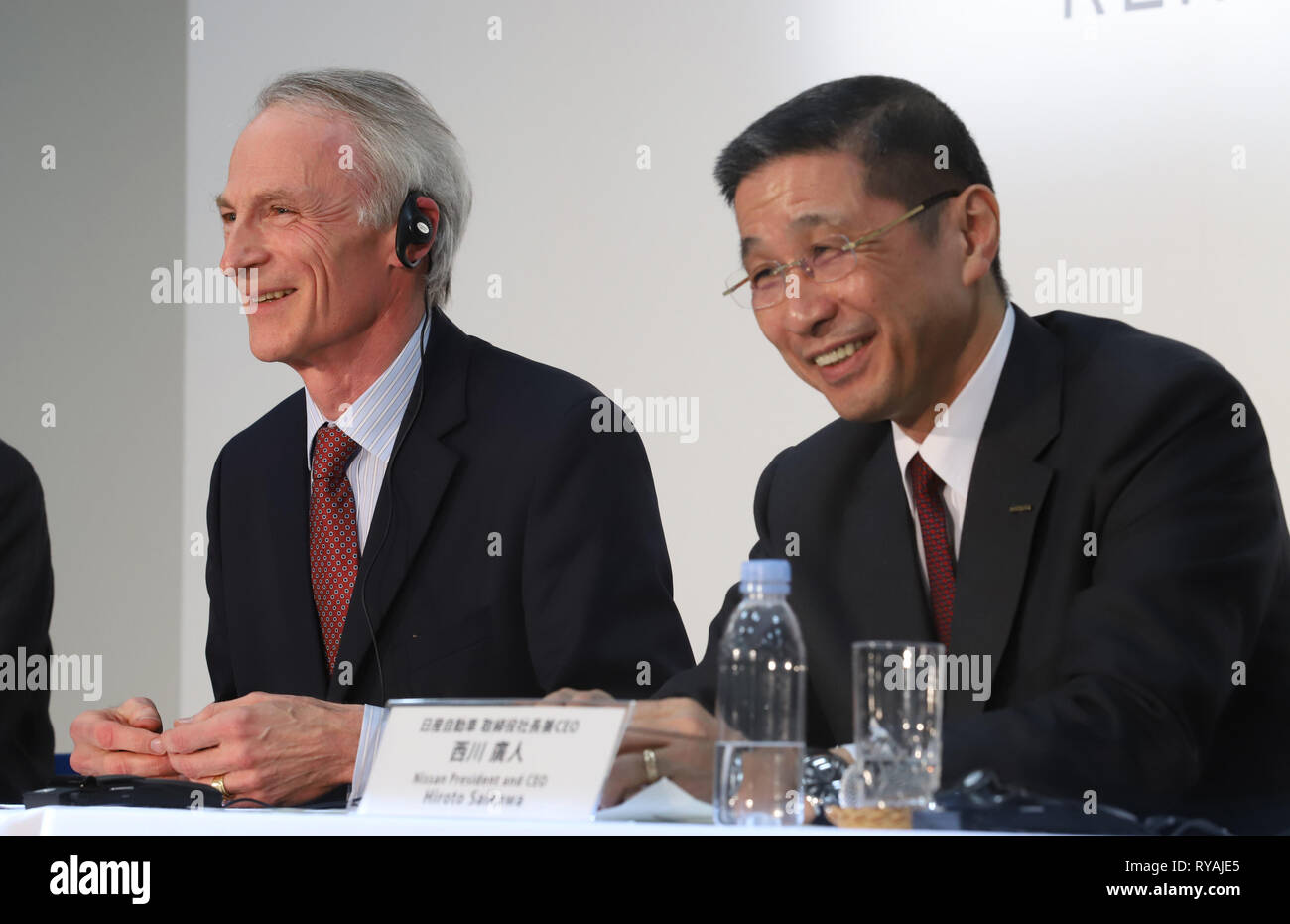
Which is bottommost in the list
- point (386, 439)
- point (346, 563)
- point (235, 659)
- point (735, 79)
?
point (235, 659)

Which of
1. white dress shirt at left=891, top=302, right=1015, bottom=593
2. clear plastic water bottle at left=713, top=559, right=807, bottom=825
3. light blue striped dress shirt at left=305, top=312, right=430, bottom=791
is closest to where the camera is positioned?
clear plastic water bottle at left=713, top=559, right=807, bottom=825

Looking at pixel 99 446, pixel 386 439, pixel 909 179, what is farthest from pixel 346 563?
pixel 99 446

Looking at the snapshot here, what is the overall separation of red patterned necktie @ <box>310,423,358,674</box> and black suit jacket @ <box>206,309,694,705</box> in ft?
0.07

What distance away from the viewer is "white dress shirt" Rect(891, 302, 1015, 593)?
2.14 meters

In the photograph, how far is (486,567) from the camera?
8.21ft

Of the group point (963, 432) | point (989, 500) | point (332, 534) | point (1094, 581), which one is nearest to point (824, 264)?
point (963, 432)

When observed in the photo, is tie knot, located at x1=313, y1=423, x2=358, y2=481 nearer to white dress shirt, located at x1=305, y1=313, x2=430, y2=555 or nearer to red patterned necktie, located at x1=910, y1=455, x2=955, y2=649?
white dress shirt, located at x1=305, y1=313, x2=430, y2=555

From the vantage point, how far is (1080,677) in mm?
1751

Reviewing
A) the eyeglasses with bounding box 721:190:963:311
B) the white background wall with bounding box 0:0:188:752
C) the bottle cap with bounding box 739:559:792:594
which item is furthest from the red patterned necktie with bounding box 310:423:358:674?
the white background wall with bounding box 0:0:188:752

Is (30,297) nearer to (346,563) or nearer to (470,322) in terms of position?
(470,322)

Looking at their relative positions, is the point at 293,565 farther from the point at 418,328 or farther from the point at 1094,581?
the point at 1094,581

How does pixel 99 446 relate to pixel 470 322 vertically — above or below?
below
